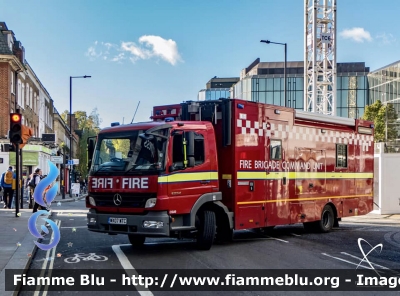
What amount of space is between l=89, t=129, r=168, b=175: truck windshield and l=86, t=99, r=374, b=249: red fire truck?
0.02 m

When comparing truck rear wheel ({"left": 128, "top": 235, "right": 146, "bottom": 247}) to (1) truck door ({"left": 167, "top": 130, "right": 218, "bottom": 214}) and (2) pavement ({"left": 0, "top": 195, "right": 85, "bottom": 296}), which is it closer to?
(1) truck door ({"left": 167, "top": 130, "right": 218, "bottom": 214})

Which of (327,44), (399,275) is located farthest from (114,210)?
(327,44)

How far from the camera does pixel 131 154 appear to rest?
428 inches

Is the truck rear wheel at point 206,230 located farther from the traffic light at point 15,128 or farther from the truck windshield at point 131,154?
the traffic light at point 15,128

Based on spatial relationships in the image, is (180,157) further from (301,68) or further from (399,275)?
(301,68)

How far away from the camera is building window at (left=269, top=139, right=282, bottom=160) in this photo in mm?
13209

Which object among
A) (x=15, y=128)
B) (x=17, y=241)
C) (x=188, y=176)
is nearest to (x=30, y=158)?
(x=15, y=128)

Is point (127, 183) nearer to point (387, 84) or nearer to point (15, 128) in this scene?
point (15, 128)

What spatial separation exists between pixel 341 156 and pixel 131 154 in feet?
24.7

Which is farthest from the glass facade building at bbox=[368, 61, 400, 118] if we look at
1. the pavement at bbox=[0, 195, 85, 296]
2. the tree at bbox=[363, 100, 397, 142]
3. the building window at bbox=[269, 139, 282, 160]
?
the pavement at bbox=[0, 195, 85, 296]

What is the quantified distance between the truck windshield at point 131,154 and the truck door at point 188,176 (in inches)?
10.8

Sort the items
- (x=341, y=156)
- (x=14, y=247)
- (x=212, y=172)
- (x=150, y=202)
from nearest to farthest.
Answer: (x=150, y=202) < (x=212, y=172) < (x=14, y=247) < (x=341, y=156)

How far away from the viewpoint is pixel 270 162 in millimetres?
13141

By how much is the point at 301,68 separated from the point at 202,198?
59000 mm
